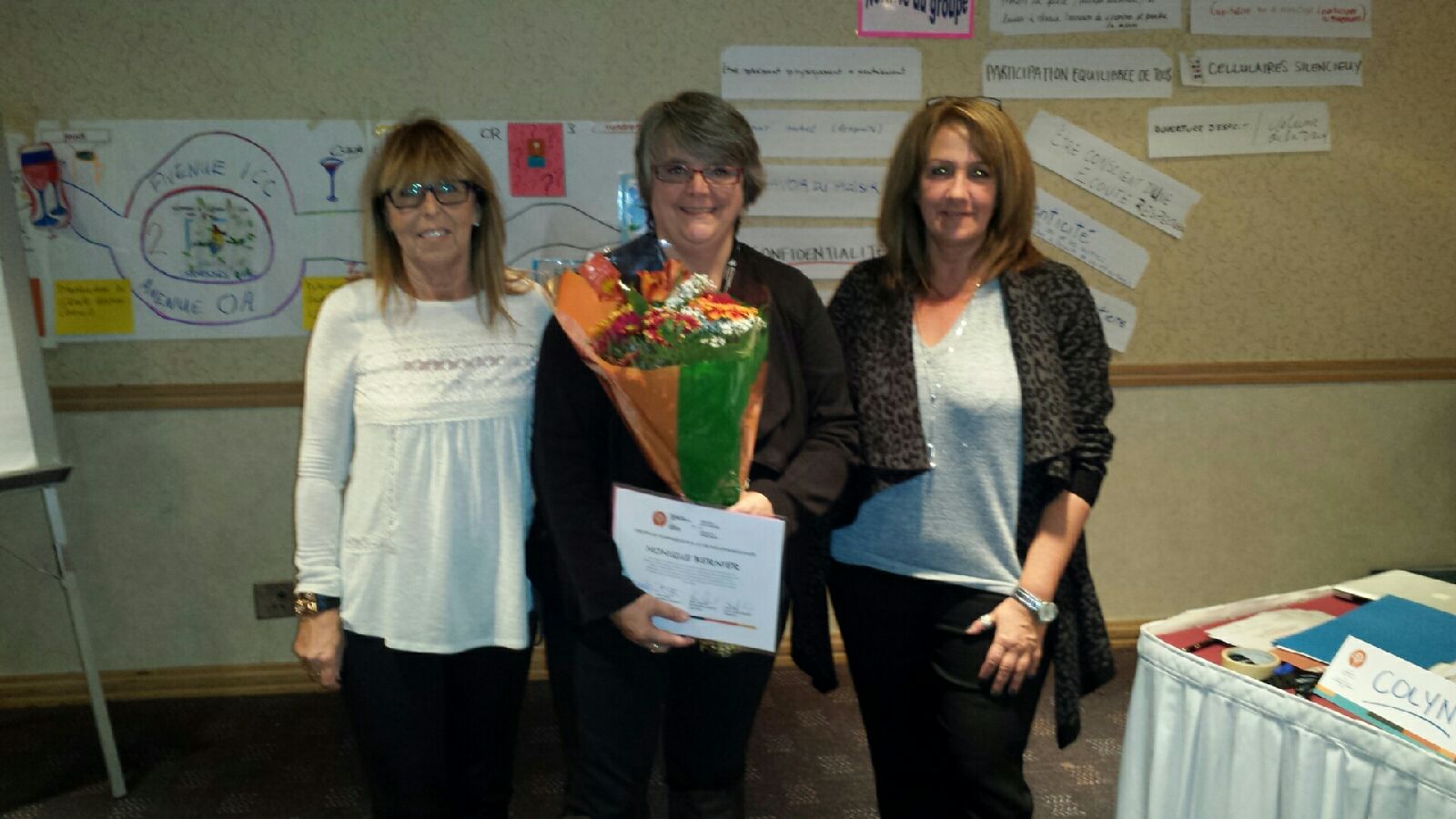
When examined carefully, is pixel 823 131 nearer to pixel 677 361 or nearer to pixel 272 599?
pixel 677 361

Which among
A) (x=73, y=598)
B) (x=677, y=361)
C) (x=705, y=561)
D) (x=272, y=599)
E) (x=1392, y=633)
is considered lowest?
(x=272, y=599)

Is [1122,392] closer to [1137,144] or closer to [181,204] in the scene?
[1137,144]

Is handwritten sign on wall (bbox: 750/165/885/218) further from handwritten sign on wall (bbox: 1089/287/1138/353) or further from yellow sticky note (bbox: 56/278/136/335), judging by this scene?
yellow sticky note (bbox: 56/278/136/335)

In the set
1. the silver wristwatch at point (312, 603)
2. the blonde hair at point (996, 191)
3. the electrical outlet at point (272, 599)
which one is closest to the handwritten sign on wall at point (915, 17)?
the blonde hair at point (996, 191)

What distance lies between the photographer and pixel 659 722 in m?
1.42

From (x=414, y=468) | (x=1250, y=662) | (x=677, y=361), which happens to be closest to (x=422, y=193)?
(x=414, y=468)

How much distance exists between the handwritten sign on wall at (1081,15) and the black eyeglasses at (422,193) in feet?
6.35

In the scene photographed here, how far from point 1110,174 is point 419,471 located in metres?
2.30

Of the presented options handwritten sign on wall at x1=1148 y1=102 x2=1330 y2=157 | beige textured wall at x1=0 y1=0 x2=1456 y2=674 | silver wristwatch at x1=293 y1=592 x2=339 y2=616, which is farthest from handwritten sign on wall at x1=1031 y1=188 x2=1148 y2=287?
silver wristwatch at x1=293 y1=592 x2=339 y2=616

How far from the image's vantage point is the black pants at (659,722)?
137 centimetres

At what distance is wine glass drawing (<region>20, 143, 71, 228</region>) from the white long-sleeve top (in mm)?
1687

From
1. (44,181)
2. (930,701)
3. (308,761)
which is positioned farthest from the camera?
(44,181)

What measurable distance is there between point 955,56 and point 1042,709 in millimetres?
1902

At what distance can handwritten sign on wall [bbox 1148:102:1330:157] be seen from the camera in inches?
112
